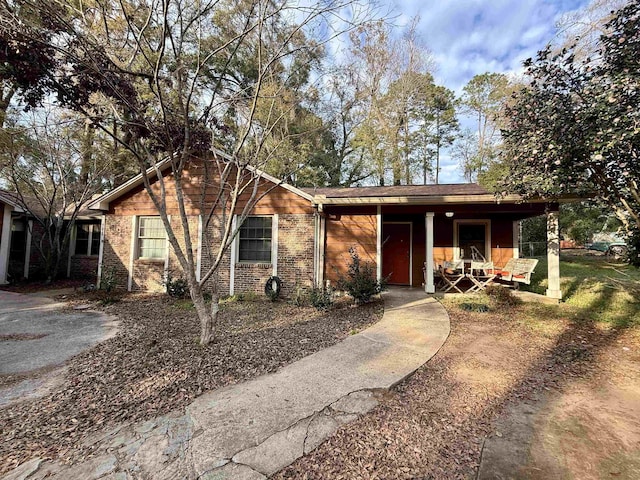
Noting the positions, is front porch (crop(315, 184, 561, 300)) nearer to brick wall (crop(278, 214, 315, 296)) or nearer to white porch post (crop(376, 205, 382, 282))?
white porch post (crop(376, 205, 382, 282))

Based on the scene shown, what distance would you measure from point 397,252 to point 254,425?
8259 millimetres

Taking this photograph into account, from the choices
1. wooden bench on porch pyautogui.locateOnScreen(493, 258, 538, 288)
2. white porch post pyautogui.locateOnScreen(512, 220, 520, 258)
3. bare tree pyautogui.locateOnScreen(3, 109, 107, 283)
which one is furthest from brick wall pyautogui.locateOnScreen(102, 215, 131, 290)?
white porch post pyautogui.locateOnScreen(512, 220, 520, 258)

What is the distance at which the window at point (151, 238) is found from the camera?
31.0 ft

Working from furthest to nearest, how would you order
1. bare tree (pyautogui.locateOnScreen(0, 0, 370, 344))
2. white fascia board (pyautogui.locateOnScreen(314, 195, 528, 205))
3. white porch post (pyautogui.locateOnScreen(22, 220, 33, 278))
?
white porch post (pyautogui.locateOnScreen(22, 220, 33, 278))
white fascia board (pyautogui.locateOnScreen(314, 195, 528, 205))
bare tree (pyautogui.locateOnScreen(0, 0, 370, 344))

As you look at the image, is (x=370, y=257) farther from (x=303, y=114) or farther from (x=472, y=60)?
(x=303, y=114)

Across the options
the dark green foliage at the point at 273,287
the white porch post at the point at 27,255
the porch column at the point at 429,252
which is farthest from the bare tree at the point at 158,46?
the white porch post at the point at 27,255

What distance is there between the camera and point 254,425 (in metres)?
2.47

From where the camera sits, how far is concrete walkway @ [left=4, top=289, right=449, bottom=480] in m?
2.03

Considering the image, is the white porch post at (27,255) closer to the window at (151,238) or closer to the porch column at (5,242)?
the porch column at (5,242)

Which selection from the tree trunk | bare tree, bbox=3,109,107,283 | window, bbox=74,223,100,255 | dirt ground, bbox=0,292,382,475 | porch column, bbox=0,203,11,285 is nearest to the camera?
dirt ground, bbox=0,292,382,475

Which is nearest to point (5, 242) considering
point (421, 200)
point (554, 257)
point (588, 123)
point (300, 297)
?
point (300, 297)

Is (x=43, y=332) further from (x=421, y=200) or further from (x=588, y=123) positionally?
(x=588, y=123)

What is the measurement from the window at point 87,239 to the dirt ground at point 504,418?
534 inches

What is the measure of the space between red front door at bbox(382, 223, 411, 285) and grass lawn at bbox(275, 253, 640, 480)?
472 cm
